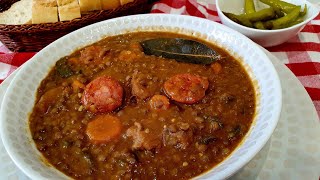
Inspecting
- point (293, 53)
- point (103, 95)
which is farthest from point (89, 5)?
point (293, 53)

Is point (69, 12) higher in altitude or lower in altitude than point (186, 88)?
lower

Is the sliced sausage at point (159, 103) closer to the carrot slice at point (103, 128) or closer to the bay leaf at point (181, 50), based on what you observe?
the carrot slice at point (103, 128)

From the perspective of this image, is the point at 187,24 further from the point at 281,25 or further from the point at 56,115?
the point at 56,115

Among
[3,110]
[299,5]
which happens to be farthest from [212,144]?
[299,5]

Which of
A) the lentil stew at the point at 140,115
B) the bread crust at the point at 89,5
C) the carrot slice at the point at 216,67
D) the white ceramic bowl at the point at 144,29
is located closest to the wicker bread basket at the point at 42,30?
the bread crust at the point at 89,5

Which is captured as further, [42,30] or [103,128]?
[42,30]

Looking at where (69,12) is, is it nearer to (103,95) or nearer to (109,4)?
(109,4)

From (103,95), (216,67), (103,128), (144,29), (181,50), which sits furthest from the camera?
(144,29)
